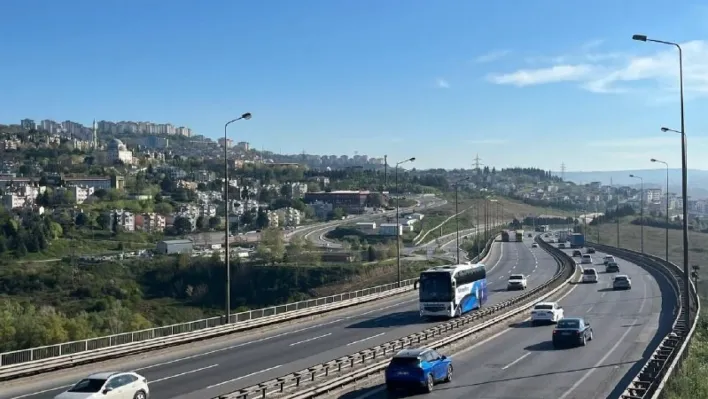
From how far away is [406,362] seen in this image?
19641 millimetres

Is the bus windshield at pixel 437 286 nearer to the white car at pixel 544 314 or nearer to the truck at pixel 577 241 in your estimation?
the white car at pixel 544 314

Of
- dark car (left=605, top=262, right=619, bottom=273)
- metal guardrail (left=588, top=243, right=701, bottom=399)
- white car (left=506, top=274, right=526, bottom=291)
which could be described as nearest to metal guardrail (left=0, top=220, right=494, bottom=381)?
metal guardrail (left=588, top=243, right=701, bottom=399)

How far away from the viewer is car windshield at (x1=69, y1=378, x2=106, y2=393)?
1703 cm

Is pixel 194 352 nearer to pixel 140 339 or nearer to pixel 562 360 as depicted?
pixel 140 339

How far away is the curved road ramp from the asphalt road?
3 centimetres

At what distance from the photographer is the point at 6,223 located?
127 metres

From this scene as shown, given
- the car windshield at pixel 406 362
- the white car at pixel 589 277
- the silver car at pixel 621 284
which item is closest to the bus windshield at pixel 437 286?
the car windshield at pixel 406 362

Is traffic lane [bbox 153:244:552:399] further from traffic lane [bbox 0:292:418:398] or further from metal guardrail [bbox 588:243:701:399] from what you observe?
metal guardrail [bbox 588:243:701:399]

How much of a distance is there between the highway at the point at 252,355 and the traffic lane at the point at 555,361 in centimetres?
445

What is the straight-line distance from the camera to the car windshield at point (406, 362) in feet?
64.2

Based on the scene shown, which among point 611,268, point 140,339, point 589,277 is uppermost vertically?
point 140,339

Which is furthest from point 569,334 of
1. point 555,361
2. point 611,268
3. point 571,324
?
point 611,268

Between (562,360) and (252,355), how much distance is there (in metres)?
10.00

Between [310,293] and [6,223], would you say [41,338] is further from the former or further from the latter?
[6,223]
